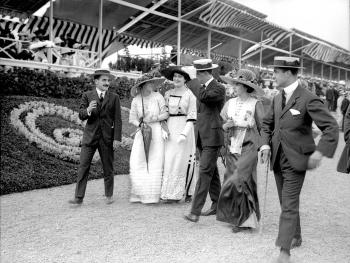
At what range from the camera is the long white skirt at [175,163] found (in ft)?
22.8

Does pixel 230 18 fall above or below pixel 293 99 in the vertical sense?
above

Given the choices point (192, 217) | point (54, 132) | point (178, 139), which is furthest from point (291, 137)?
point (54, 132)

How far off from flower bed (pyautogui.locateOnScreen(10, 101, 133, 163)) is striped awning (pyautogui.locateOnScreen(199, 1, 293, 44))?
32.8 ft

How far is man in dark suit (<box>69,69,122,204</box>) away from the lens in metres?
6.75

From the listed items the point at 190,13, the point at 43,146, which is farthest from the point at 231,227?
the point at 190,13

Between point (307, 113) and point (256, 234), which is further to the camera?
point (256, 234)

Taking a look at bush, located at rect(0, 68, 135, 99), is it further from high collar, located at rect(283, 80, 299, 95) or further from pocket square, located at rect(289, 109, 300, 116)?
pocket square, located at rect(289, 109, 300, 116)

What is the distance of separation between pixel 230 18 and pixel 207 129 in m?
15.6

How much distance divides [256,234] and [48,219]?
266cm

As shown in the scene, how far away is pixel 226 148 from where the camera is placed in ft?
19.5

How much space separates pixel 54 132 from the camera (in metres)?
9.91

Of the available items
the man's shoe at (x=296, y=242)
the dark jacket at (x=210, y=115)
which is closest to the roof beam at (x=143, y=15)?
the dark jacket at (x=210, y=115)

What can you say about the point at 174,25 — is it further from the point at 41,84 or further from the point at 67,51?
the point at 41,84

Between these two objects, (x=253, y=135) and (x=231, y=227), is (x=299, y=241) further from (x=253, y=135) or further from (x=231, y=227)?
(x=253, y=135)
